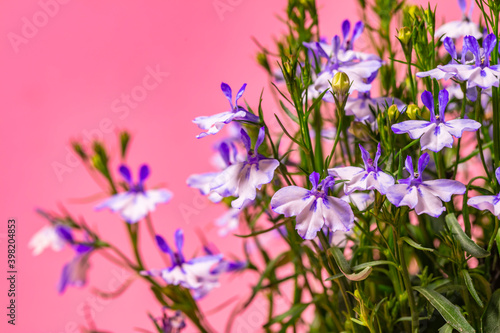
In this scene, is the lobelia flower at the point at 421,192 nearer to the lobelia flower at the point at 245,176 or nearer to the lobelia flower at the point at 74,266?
the lobelia flower at the point at 245,176

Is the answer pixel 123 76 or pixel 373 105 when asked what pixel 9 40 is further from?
pixel 373 105
